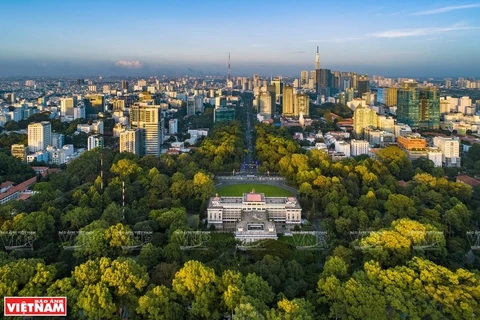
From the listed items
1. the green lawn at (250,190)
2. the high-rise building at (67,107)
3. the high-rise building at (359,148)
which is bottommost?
the green lawn at (250,190)

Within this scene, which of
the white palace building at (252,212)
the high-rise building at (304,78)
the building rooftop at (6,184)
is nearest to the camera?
the white palace building at (252,212)

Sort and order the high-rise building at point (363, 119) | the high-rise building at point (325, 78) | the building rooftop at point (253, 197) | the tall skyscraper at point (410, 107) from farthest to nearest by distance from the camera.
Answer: the high-rise building at point (325, 78) → the tall skyscraper at point (410, 107) → the high-rise building at point (363, 119) → the building rooftop at point (253, 197)

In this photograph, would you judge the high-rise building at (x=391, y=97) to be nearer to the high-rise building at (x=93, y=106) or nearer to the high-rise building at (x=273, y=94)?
the high-rise building at (x=273, y=94)

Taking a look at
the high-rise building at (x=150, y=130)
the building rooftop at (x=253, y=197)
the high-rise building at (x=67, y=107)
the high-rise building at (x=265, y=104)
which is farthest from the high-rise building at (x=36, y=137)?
the high-rise building at (x=265, y=104)

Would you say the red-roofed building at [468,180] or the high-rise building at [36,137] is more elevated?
the high-rise building at [36,137]

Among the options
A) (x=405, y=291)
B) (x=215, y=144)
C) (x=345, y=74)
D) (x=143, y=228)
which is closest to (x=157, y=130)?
(x=215, y=144)

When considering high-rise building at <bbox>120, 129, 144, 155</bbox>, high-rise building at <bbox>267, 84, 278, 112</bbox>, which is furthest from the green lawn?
high-rise building at <bbox>267, 84, 278, 112</bbox>

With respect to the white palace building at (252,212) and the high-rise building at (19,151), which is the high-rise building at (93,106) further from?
the white palace building at (252,212)

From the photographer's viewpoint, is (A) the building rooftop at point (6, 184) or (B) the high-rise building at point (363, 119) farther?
(B) the high-rise building at point (363, 119)
